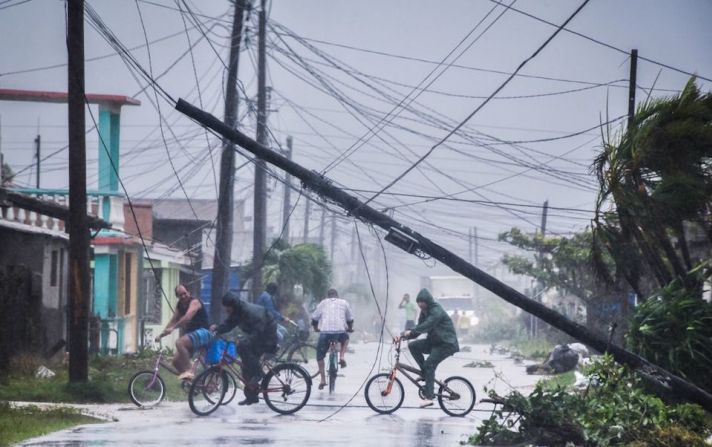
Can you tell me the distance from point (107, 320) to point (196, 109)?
1625 centimetres

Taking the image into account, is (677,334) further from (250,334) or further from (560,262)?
(560,262)

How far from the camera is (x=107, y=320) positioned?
32.7 m

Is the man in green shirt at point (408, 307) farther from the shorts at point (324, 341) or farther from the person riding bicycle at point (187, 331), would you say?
the person riding bicycle at point (187, 331)

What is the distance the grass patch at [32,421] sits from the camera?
13945mm

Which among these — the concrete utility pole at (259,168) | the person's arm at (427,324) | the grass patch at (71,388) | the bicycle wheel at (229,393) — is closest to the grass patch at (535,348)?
the concrete utility pole at (259,168)

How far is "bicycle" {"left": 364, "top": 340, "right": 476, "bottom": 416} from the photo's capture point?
1870 cm

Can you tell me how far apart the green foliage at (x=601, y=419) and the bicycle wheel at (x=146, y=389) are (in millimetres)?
6027

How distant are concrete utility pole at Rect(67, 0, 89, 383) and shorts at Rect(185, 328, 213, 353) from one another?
1.84 metres

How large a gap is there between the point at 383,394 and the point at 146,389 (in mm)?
3557

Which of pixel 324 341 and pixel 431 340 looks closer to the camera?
pixel 431 340

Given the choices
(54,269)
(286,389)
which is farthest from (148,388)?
(54,269)

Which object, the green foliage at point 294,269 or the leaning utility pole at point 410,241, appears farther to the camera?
the green foliage at point 294,269

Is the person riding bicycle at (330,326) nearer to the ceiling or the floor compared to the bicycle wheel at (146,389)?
nearer to the ceiling

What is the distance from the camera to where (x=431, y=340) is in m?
19.3
